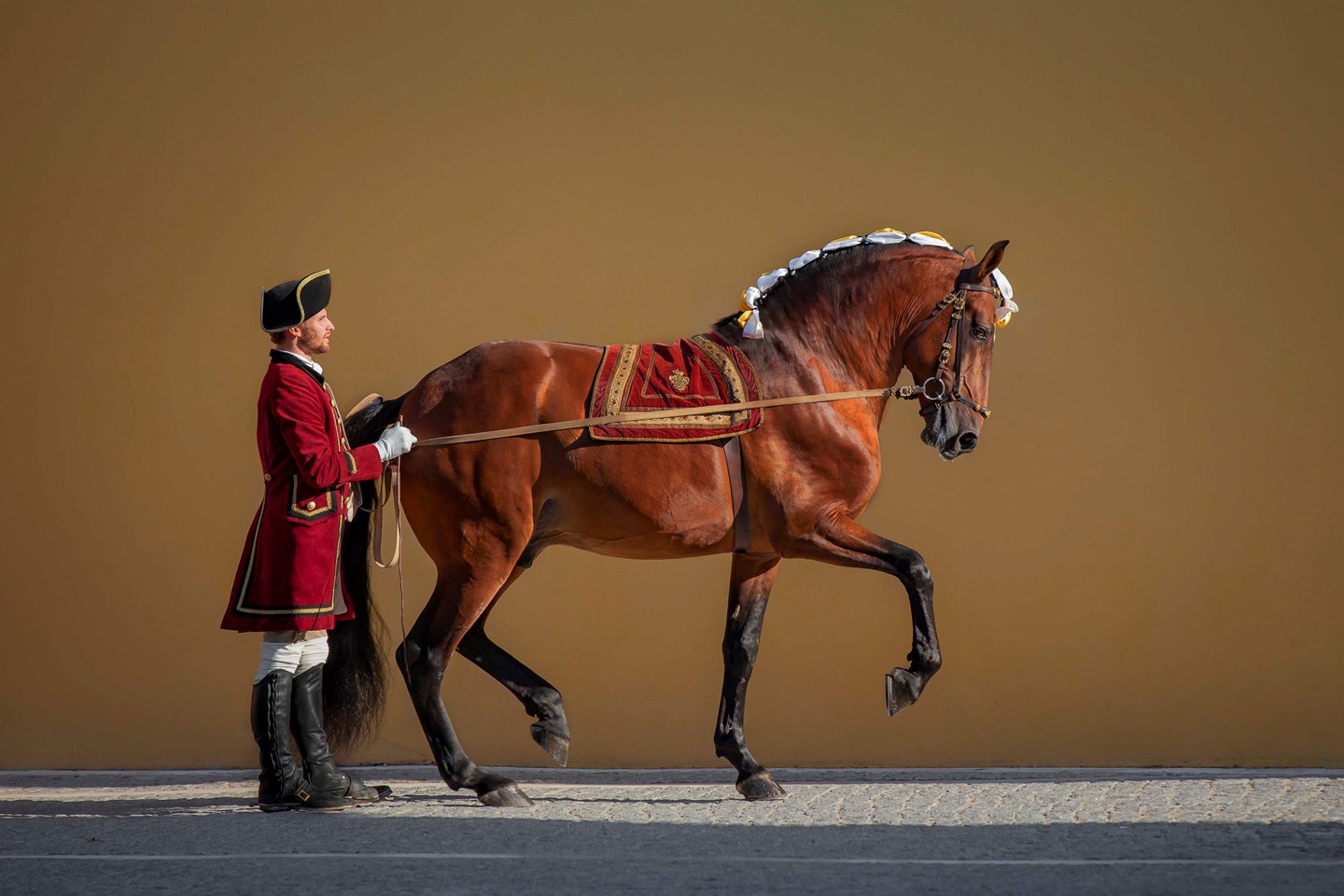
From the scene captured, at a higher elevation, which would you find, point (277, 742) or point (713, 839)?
A: point (277, 742)

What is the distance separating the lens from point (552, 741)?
17.0ft

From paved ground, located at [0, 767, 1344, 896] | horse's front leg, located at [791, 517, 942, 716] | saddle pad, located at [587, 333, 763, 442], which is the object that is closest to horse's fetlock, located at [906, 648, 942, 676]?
horse's front leg, located at [791, 517, 942, 716]

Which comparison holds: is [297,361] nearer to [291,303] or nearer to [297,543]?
[291,303]

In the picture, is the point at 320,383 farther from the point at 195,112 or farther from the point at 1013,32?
the point at 1013,32

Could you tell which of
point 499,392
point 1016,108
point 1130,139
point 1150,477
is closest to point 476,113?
point 499,392

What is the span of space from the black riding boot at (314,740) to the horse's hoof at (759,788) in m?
1.43

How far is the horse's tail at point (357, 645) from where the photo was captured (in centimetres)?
509

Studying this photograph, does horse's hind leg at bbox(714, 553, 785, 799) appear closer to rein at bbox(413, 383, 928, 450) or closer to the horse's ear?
rein at bbox(413, 383, 928, 450)

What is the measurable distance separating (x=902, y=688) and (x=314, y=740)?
2012 mm

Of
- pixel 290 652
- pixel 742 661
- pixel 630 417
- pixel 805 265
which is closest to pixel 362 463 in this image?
pixel 290 652

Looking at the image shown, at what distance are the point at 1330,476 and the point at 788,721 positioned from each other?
2.55 meters

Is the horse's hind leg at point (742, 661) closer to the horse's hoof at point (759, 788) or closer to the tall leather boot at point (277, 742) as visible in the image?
the horse's hoof at point (759, 788)

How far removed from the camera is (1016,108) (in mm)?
6281

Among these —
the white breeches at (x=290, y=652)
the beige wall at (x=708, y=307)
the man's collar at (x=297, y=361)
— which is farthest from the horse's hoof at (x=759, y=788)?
the man's collar at (x=297, y=361)
